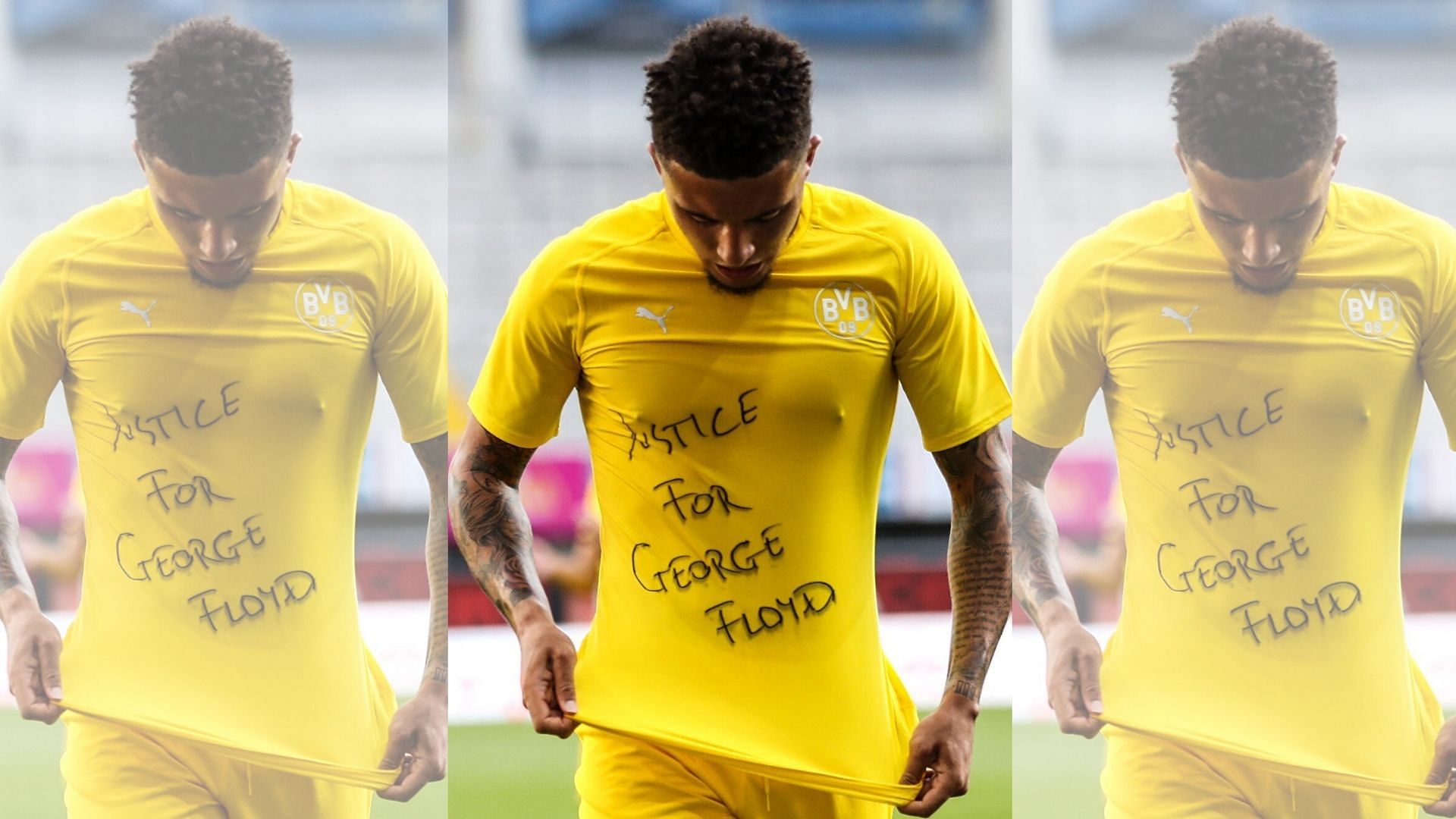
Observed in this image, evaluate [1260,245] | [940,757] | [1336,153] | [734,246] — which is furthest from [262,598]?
[1336,153]

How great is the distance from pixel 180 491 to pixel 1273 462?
6.21 feet

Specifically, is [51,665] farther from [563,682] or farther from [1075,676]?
[1075,676]

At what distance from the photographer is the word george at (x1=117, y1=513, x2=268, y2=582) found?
2.52 m

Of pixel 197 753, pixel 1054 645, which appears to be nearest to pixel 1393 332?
pixel 1054 645

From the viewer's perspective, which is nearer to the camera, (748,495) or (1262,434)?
(748,495)

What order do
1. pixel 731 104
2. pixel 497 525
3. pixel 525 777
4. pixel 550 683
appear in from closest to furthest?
1. pixel 731 104
2. pixel 550 683
3. pixel 497 525
4. pixel 525 777

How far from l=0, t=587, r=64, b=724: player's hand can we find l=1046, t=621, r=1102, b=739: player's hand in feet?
5.72

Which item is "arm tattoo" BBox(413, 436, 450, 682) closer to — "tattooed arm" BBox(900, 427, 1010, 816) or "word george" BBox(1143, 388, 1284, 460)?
"tattooed arm" BBox(900, 427, 1010, 816)

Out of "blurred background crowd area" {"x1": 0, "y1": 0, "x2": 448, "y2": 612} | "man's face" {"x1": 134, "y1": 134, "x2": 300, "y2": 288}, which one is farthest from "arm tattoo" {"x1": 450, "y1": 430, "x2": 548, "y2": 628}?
"man's face" {"x1": 134, "y1": 134, "x2": 300, "y2": 288}

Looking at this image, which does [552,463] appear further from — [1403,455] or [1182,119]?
[1403,455]

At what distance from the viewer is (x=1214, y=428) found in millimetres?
2545

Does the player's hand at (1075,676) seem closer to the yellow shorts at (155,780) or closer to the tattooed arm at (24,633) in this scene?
the yellow shorts at (155,780)

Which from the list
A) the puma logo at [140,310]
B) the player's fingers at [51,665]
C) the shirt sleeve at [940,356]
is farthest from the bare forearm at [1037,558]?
the player's fingers at [51,665]

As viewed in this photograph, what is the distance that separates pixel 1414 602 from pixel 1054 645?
69 cm
